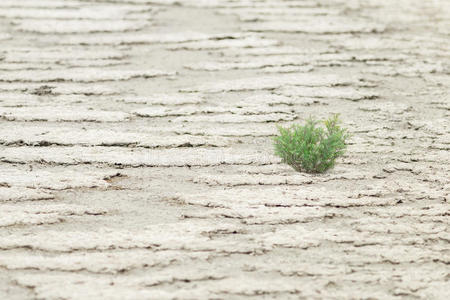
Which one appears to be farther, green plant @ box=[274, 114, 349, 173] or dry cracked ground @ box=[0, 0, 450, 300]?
green plant @ box=[274, 114, 349, 173]

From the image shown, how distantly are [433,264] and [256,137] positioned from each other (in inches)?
43.4

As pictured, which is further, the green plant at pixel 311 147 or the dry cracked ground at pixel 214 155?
the green plant at pixel 311 147

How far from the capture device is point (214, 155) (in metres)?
2.86

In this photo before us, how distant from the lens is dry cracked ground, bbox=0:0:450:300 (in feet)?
6.95

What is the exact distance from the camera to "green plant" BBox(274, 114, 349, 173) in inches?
108

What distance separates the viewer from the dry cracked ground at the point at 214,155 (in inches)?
83.4

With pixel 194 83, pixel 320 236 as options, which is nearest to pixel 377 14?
pixel 194 83

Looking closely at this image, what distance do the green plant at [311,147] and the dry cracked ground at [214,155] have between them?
7 cm

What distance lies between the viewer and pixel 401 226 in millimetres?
Result: 2389

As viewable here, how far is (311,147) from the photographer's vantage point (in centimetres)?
276

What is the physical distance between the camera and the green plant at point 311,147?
9.04 feet

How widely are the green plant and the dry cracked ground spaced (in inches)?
2.6

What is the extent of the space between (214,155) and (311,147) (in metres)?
0.42

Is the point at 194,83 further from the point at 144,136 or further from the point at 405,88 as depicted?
the point at 405,88
